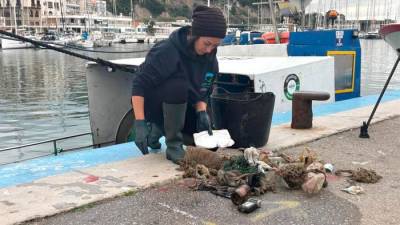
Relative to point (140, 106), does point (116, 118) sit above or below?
below

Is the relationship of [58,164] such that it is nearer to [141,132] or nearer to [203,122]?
[141,132]

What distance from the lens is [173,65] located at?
15.4 feet

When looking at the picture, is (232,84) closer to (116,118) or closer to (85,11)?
(116,118)

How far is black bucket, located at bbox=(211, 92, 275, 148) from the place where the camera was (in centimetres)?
543

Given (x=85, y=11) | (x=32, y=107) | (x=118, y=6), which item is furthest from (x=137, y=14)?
(x=32, y=107)

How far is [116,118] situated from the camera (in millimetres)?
9219

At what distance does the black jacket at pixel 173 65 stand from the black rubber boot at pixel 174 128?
0.27m

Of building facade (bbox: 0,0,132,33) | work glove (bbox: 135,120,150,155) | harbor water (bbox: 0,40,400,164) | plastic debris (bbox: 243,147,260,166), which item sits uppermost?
building facade (bbox: 0,0,132,33)

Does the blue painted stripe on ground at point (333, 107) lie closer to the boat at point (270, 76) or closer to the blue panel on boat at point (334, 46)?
the boat at point (270, 76)

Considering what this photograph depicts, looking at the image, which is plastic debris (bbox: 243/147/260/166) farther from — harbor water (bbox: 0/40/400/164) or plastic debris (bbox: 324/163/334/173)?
harbor water (bbox: 0/40/400/164)

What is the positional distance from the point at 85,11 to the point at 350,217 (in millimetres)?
142876

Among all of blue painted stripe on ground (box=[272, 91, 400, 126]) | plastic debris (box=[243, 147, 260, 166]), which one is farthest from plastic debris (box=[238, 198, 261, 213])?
blue painted stripe on ground (box=[272, 91, 400, 126])

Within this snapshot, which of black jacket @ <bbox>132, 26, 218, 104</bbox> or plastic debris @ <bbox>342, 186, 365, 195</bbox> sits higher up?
black jacket @ <bbox>132, 26, 218, 104</bbox>

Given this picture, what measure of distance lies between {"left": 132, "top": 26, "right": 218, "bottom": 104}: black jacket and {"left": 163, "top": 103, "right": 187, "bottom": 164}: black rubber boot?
27 cm
